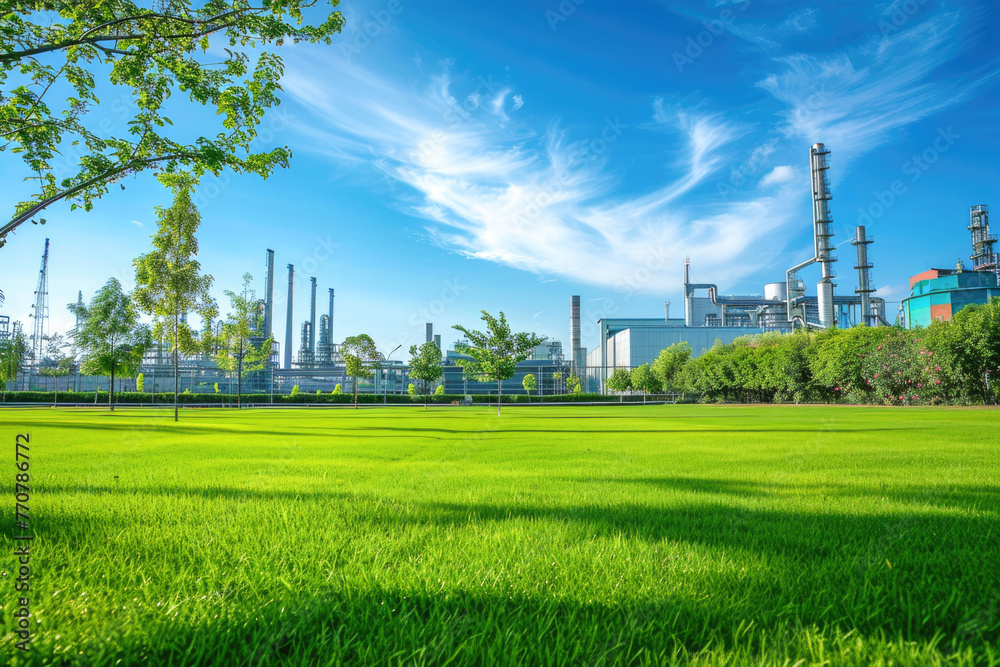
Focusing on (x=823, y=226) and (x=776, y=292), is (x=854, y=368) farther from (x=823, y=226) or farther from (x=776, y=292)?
(x=776, y=292)

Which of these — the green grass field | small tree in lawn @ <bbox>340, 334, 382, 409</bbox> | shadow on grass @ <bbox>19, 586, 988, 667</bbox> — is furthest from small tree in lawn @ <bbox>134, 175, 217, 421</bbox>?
small tree in lawn @ <bbox>340, 334, 382, 409</bbox>

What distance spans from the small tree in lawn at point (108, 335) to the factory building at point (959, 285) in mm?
88366

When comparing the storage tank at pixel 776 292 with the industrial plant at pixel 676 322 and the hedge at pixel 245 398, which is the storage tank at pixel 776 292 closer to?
the industrial plant at pixel 676 322

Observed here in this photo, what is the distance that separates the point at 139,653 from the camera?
62.7 inches

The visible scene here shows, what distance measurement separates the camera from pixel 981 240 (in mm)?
73438

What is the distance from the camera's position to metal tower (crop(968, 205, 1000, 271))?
72.1 meters

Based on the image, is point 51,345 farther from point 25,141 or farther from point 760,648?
point 760,648

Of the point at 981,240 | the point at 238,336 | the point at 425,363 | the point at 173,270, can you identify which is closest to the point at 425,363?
the point at 425,363

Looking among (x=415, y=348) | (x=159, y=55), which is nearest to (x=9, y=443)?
(x=159, y=55)

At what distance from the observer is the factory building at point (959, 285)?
6750 centimetres

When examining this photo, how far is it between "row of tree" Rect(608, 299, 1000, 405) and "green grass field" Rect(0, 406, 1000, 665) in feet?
115

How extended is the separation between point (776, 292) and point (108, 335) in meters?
100

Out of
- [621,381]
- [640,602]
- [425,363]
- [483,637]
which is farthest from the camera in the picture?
[621,381]

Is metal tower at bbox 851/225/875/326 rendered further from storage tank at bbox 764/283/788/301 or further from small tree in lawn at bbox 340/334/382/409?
small tree in lawn at bbox 340/334/382/409
